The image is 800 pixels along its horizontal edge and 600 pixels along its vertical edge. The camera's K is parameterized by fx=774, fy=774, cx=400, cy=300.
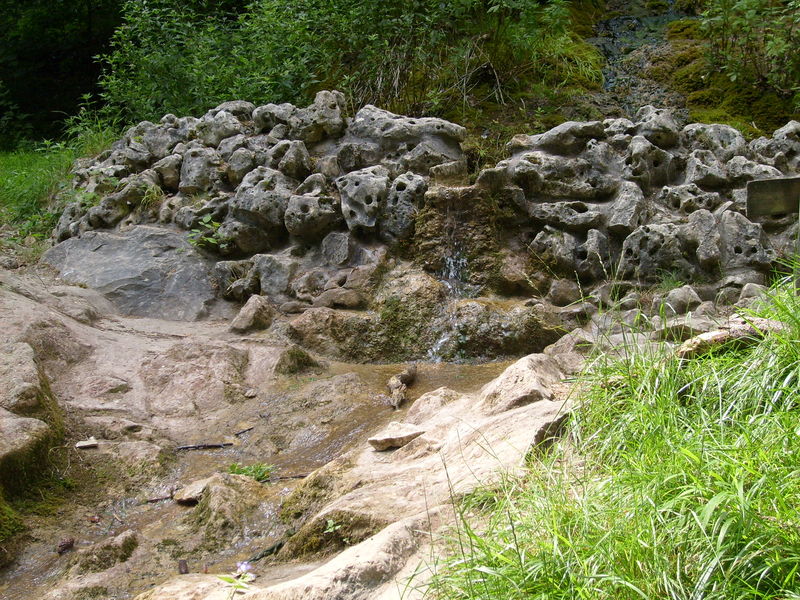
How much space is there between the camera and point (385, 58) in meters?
9.49

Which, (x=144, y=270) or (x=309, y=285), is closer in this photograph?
(x=309, y=285)

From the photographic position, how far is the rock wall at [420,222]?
651cm

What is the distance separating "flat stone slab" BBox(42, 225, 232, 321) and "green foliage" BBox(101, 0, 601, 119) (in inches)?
109

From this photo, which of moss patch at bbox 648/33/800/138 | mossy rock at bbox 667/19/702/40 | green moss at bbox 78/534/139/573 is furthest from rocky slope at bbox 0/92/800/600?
mossy rock at bbox 667/19/702/40

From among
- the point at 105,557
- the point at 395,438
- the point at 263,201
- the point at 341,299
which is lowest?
the point at 105,557

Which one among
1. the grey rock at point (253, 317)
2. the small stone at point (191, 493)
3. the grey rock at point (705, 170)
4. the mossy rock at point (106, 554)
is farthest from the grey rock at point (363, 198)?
the mossy rock at point (106, 554)

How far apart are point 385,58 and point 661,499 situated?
8174mm

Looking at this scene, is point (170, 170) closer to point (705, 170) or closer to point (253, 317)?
point (253, 317)

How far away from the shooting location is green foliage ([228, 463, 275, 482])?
4453 mm

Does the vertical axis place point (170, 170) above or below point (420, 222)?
above

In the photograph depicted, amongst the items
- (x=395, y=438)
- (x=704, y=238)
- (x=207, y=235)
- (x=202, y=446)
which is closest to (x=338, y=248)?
(x=207, y=235)

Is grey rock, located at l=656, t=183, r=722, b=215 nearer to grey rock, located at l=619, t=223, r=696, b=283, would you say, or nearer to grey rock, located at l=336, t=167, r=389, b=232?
grey rock, located at l=619, t=223, r=696, b=283

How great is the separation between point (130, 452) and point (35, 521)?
81cm

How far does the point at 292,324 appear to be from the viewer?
21.5ft
